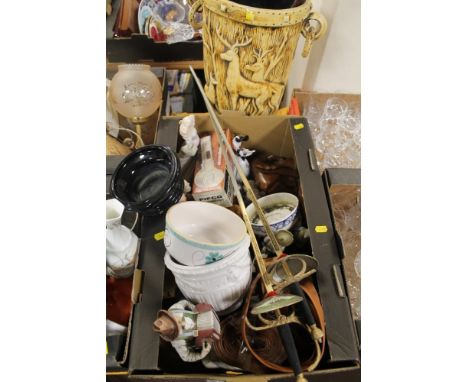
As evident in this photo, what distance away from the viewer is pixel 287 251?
914 millimetres

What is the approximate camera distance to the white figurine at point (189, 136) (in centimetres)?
104

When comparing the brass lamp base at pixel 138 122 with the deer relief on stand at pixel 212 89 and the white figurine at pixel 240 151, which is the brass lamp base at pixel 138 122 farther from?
the white figurine at pixel 240 151

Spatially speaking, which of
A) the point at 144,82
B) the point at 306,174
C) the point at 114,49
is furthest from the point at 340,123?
the point at 114,49

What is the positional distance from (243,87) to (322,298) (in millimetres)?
679

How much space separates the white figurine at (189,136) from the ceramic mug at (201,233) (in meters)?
0.35

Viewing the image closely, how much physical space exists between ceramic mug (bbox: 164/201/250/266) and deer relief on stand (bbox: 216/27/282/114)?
508 mm

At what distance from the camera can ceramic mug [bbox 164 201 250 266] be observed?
2.08ft

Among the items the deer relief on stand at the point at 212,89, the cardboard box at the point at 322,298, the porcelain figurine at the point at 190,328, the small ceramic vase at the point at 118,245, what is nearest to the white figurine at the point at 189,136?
the cardboard box at the point at 322,298

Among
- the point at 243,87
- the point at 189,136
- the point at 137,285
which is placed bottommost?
the point at 137,285

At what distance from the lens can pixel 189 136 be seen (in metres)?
1.05

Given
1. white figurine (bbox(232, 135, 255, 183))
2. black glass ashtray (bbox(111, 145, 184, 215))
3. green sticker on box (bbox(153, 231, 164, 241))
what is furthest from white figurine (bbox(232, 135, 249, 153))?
green sticker on box (bbox(153, 231, 164, 241))

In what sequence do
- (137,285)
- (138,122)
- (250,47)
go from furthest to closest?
(138,122)
(250,47)
(137,285)

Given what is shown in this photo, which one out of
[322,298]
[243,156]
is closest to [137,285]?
[322,298]

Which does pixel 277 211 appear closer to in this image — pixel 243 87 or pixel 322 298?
pixel 322 298
